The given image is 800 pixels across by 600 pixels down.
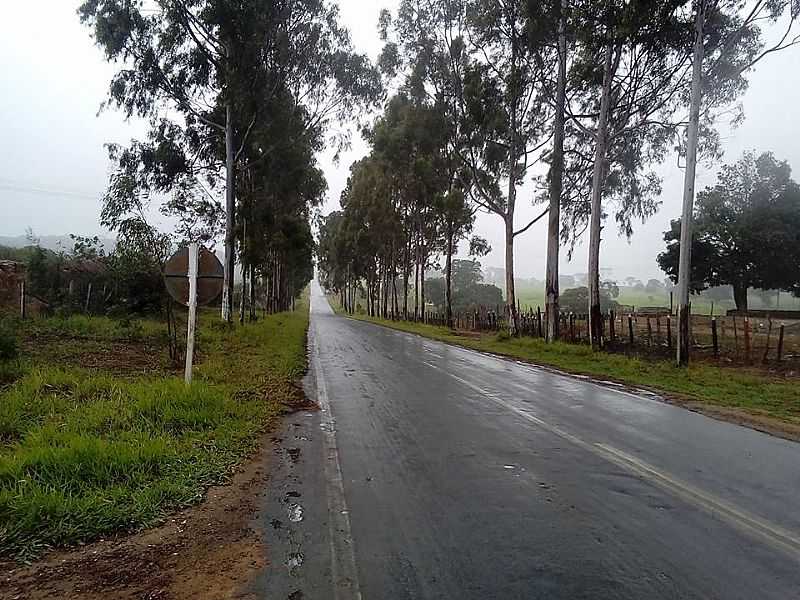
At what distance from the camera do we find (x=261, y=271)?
33.4m

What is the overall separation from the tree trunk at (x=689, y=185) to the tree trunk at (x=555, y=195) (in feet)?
19.4

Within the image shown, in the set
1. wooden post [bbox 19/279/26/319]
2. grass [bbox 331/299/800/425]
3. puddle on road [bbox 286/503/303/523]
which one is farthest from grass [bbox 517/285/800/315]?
puddle on road [bbox 286/503/303/523]

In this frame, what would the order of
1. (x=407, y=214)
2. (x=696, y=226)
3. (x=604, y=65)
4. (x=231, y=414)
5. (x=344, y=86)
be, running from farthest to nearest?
(x=696, y=226), (x=407, y=214), (x=344, y=86), (x=604, y=65), (x=231, y=414)

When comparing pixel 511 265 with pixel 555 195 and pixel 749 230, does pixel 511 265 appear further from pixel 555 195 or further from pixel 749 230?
pixel 749 230

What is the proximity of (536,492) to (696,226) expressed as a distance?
4607 cm

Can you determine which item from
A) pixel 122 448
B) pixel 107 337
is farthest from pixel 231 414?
pixel 107 337

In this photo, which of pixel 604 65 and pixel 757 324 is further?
pixel 757 324

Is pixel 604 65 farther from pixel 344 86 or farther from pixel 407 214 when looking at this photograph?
pixel 407 214

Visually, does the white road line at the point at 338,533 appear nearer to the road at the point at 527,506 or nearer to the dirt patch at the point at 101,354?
the road at the point at 527,506

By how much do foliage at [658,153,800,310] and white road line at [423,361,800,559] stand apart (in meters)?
41.8

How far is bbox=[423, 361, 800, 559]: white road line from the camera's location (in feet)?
14.1

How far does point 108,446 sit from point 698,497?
5.56 metres

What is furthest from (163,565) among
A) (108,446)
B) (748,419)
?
(748,419)

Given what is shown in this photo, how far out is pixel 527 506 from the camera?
4.80 metres
